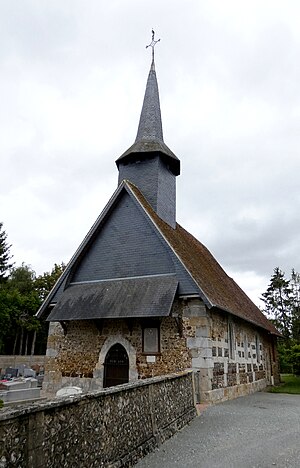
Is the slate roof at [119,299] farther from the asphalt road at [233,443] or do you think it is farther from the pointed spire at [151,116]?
the pointed spire at [151,116]

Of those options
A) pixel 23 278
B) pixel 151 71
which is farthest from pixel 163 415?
pixel 23 278

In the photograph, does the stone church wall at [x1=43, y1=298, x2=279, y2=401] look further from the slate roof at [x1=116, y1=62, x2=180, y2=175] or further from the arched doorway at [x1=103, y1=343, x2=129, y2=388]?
the slate roof at [x1=116, y1=62, x2=180, y2=175]

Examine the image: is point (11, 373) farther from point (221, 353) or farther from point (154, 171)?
point (221, 353)

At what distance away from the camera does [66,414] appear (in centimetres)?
388

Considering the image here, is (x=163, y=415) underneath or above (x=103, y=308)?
underneath

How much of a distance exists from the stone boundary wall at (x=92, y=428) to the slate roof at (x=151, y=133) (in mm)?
9816

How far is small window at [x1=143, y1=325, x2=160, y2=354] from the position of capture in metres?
11.1

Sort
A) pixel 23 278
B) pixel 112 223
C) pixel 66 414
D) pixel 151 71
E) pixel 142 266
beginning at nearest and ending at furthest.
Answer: pixel 66 414 < pixel 142 266 < pixel 112 223 < pixel 151 71 < pixel 23 278

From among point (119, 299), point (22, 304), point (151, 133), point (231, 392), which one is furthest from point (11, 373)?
point (151, 133)

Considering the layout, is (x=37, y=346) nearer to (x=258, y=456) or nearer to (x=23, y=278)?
(x=23, y=278)

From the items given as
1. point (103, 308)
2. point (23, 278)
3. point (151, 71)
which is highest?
point (151, 71)

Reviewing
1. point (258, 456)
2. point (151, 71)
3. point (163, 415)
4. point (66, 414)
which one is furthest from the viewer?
point (151, 71)

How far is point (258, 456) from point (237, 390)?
768 centimetres

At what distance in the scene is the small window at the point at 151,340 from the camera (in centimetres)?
1108
